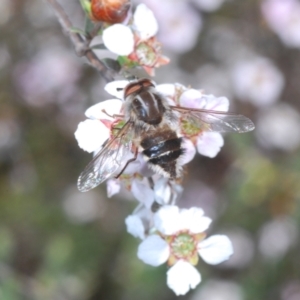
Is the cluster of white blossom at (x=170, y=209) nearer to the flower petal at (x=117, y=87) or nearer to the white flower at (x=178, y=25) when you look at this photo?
the flower petal at (x=117, y=87)

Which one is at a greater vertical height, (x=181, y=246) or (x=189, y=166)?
(x=181, y=246)

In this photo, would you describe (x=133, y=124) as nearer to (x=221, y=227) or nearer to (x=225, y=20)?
(x=221, y=227)

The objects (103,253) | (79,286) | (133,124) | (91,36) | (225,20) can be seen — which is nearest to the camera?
(133,124)

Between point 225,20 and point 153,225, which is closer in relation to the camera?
point 153,225

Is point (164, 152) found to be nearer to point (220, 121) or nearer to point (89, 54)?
point (220, 121)

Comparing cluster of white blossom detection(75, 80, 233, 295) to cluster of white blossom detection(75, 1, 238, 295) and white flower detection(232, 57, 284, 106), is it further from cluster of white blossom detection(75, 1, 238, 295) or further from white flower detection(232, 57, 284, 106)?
white flower detection(232, 57, 284, 106)

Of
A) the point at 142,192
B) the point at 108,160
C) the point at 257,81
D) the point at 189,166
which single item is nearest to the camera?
the point at 108,160

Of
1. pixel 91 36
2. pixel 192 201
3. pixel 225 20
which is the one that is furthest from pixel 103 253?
pixel 91 36

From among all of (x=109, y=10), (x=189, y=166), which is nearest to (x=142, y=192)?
(x=109, y=10)
